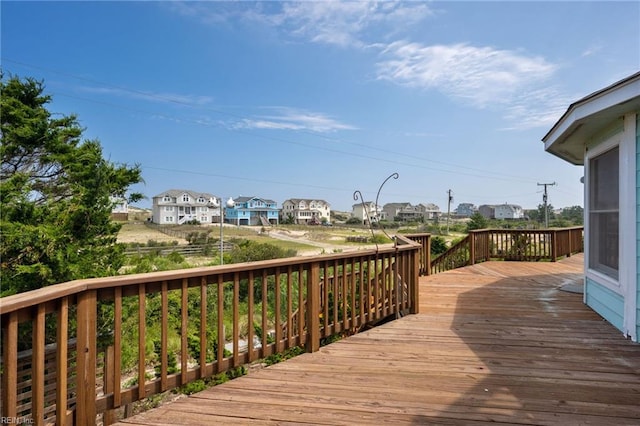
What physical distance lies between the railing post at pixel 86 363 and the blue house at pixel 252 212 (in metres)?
51.1

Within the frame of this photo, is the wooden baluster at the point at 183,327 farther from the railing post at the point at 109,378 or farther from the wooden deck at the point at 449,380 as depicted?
the railing post at the point at 109,378

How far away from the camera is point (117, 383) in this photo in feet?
6.29

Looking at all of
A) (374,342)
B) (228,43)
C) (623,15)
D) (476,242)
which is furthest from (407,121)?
(374,342)

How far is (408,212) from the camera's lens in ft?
236

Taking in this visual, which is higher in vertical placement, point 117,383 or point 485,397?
point 117,383

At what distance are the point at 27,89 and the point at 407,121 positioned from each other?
16.1 metres

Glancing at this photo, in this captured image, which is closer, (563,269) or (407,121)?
(563,269)

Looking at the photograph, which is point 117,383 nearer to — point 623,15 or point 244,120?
point 623,15

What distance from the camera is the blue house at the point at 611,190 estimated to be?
3.31 meters

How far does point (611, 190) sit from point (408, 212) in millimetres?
69397

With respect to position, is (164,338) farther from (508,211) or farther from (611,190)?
(508,211)

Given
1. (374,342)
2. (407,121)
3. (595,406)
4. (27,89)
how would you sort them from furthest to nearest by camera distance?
1. (407,121)
2. (27,89)
3. (374,342)
4. (595,406)

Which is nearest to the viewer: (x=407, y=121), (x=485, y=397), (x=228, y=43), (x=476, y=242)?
(x=485, y=397)

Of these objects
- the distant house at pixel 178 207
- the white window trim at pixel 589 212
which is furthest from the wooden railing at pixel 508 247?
the distant house at pixel 178 207
